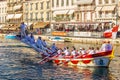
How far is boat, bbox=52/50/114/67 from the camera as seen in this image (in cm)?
4631

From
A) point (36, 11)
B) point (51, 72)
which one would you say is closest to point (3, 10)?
point (36, 11)

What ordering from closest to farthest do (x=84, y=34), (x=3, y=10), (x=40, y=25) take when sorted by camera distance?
(x=84, y=34) < (x=40, y=25) < (x=3, y=10)

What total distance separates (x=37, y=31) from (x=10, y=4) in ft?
115


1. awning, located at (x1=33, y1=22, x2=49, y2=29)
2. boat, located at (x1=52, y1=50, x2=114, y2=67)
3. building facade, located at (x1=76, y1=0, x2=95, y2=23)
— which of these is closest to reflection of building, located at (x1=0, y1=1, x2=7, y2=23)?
awning, located at (x1=33, y1=22, x2=49, y2=29)

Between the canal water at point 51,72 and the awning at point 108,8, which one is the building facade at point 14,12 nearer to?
the awning at point 108,8

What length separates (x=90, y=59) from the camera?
47562 mm

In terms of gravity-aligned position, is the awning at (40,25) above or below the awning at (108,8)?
below

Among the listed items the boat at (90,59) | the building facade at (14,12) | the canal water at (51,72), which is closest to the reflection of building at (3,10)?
the building facade at (14,12)

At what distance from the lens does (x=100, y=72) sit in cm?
4406

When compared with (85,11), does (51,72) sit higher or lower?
lower

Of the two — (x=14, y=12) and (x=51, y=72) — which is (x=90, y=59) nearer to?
(x=51, y=72)

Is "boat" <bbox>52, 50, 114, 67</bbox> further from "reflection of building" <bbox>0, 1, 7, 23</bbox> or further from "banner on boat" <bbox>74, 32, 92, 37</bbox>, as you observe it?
"reflection of building" <bbox>0, 1, 7, 23</bbox>

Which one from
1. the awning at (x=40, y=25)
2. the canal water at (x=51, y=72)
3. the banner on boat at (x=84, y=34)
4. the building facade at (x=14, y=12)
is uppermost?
the building facade at (x=14, y=12)

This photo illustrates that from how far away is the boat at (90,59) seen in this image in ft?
152
